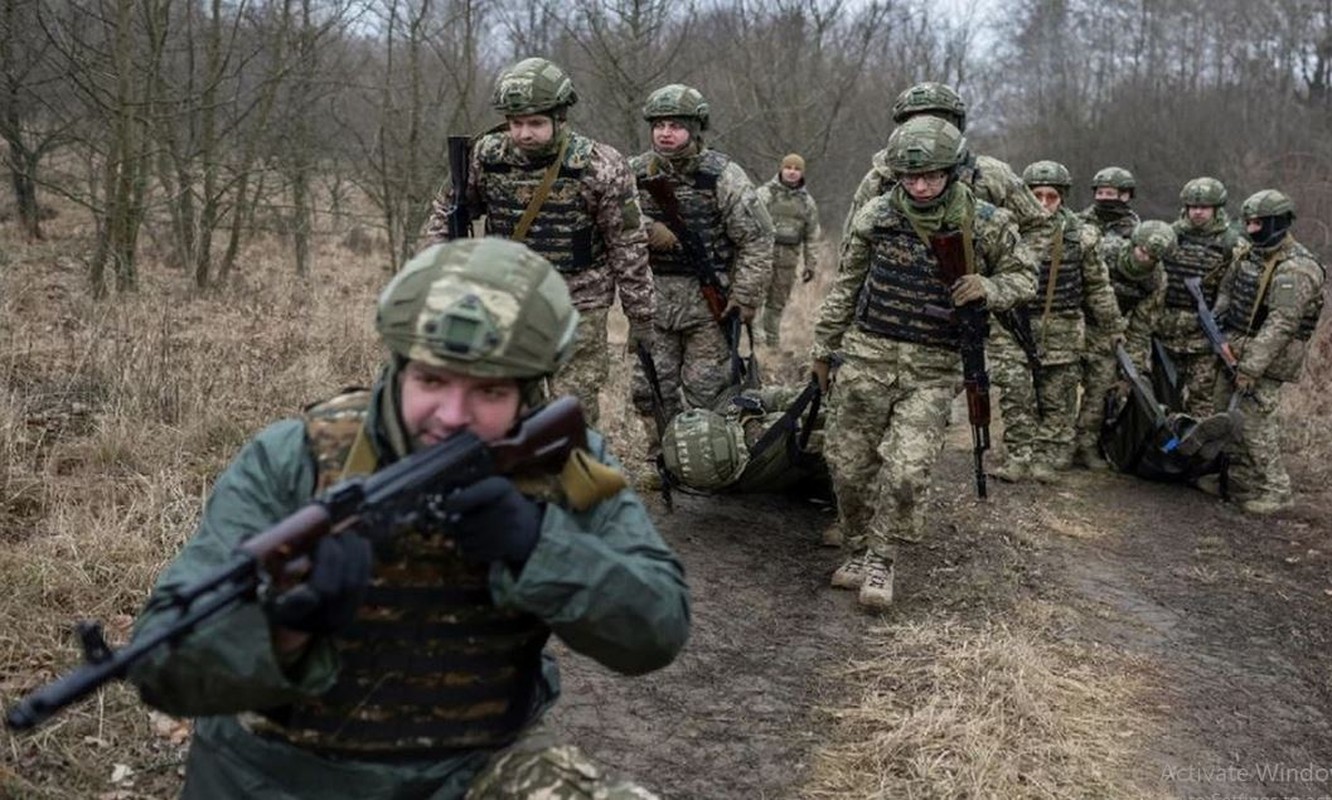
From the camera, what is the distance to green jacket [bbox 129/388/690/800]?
182 cm

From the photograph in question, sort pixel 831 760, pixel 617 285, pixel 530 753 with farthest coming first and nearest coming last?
pixel 617 285 → pixel 831 760 → pixel 530 753

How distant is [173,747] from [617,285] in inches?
120

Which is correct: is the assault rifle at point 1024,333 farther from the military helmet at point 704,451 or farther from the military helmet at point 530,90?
the military helmet at point 530,90

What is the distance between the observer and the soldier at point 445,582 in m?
1.92

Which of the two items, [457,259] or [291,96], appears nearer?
[457,259]

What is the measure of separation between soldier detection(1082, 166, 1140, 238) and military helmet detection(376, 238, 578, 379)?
768 cm

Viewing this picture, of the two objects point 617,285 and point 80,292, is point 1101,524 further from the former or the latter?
point 80,292

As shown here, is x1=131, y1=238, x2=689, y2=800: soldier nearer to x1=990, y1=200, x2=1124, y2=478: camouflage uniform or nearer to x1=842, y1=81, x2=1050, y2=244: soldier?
x1=842, y1=81, x2=1050, y2=244: soldier

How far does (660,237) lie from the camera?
6.36 metres

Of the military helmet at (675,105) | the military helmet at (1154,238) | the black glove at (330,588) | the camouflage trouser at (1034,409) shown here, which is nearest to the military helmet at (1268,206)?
the military helmet at (1154,238)

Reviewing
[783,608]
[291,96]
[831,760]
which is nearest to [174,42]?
[291,96]

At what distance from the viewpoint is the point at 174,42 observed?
427 inches

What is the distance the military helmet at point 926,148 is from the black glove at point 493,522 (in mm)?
3275

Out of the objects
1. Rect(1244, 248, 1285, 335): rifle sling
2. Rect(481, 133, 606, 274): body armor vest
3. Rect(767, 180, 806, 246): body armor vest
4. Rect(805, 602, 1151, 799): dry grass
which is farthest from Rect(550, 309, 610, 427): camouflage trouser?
Rect(767, 180, 806, 246): body armor vest
